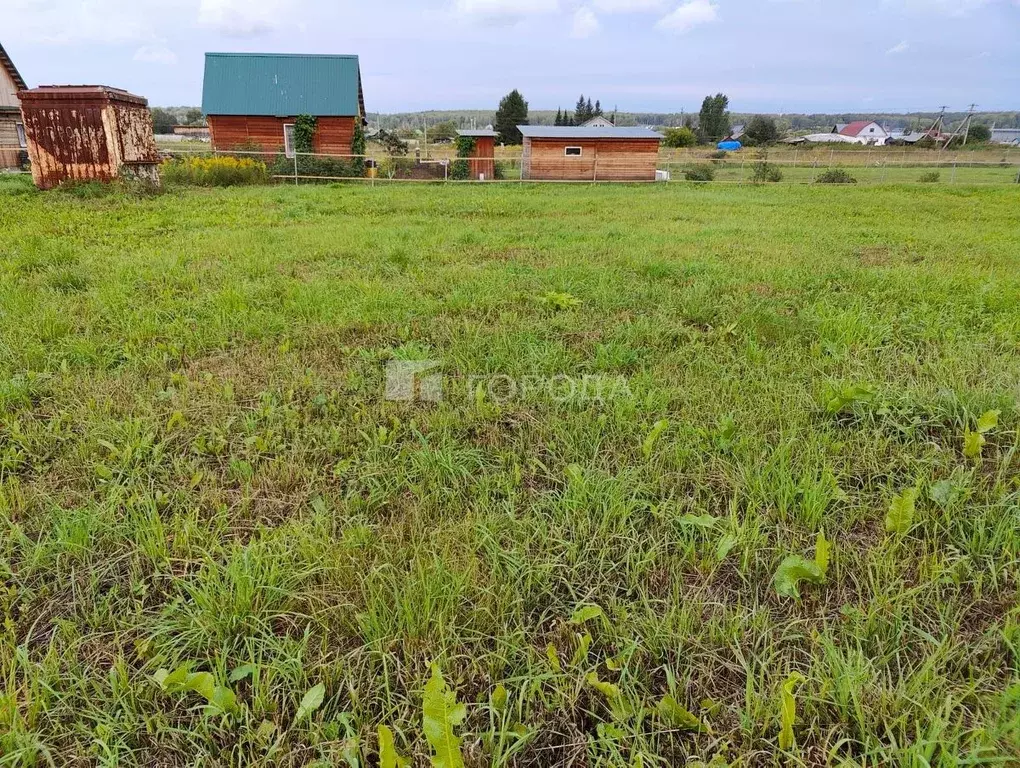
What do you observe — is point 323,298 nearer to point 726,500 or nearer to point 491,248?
point 491,248

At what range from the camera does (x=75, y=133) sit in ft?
35.9

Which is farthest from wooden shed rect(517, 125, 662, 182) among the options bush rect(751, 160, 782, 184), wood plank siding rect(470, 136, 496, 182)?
bush rect(751, 160, 782, 184)

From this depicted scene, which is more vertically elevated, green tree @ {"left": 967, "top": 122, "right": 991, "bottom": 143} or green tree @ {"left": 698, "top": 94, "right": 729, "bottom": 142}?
green tree @ {"left": 698, "top": 94, "right": 729, "bottom": 142}

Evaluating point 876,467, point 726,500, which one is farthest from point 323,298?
point 876,467

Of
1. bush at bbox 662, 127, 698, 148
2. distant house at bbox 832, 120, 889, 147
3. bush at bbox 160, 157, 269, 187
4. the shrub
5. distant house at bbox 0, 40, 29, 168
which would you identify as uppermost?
distant house at bbox 832, 120, 889, 147

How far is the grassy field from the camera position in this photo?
1.44 meters

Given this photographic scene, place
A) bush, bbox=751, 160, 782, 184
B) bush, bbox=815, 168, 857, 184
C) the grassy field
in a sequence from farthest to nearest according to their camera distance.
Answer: bush, bbox=751, 160, 782, 184, bush, bbox=815, 168, 857, 184, the grassy field

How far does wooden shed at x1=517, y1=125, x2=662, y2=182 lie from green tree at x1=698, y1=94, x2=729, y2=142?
6092cm

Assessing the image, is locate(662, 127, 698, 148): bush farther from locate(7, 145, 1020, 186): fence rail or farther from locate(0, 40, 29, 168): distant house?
locate(0, 40, 29, 168): distant house

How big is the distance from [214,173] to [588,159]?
47.0 ft

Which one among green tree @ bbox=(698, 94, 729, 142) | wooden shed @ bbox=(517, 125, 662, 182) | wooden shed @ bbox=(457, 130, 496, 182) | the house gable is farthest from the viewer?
green tree @ bbox=(698, 94, 729, 142)

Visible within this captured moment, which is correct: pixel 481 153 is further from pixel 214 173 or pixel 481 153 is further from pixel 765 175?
pixel 214 173

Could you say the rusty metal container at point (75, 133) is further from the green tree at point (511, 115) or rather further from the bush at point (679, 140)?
the bush at point (679, 140)

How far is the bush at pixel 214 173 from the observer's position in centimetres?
1493
